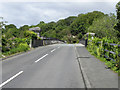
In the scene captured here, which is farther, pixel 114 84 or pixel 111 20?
pixel 111 20

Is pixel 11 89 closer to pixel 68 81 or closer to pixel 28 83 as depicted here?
pixel 28 83

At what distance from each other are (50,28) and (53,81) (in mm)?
110052

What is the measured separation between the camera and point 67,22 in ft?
400

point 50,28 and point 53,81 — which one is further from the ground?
point 50,28

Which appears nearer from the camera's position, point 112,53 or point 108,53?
point 112,53

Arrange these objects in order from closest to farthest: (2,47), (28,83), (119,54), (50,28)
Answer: (28,83) < (119,54) < (2,47) < (50,28)

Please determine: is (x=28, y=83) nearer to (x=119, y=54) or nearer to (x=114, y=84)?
→ (x=114, y=84)

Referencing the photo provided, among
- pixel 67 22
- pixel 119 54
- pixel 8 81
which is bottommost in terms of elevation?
pixel 8 81

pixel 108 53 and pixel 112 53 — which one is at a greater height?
pixel 112 53

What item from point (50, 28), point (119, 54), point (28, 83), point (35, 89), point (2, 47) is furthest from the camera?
point (50, 28)

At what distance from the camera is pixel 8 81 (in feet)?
21.8

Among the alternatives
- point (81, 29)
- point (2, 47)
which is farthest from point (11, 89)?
point (81, 29)

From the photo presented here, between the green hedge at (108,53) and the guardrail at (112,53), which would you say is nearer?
the green hedge at (108,53)

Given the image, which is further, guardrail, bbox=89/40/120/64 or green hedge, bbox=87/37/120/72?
guardrail, bbox=89/40/120/64
